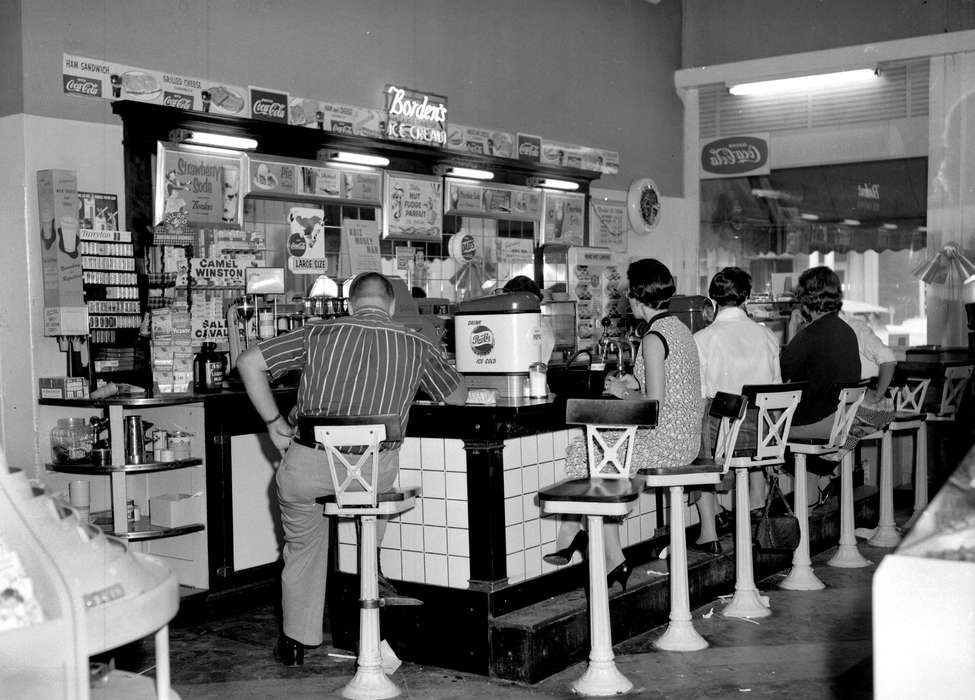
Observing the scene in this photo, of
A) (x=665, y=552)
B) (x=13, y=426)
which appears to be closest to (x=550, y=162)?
(x=665, y=552)

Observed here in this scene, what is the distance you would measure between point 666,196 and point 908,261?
2.33 metres

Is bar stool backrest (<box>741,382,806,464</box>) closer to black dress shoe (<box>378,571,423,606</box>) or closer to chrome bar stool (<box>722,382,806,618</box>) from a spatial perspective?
chrome bar stool (<box>722,382,806,618</box>)

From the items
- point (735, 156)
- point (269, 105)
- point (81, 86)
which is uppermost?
point (735, 156)

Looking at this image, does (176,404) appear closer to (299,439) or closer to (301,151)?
(299,439)

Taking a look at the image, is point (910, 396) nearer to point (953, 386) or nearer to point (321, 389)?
point (953, 386)

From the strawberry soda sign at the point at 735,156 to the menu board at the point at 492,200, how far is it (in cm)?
259

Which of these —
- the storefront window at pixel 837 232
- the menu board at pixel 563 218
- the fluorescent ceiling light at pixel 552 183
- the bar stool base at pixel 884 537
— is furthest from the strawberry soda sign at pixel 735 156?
the bar stool base at pixel 884 537

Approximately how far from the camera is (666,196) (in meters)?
10.8

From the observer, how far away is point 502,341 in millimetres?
4949

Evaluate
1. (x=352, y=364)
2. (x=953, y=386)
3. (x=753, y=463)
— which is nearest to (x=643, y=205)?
(x=953, y=386)

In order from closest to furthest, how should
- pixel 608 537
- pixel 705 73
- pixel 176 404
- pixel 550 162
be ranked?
pixel 608 537 → pixel 176 404 → pixel 550 162 → pixel 705 73

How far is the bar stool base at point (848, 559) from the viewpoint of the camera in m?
6.41

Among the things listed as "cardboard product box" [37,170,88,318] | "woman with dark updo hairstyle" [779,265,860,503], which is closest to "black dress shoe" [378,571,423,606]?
"cardboard product box" [37,170,88,318]

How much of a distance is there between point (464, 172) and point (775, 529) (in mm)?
3739
